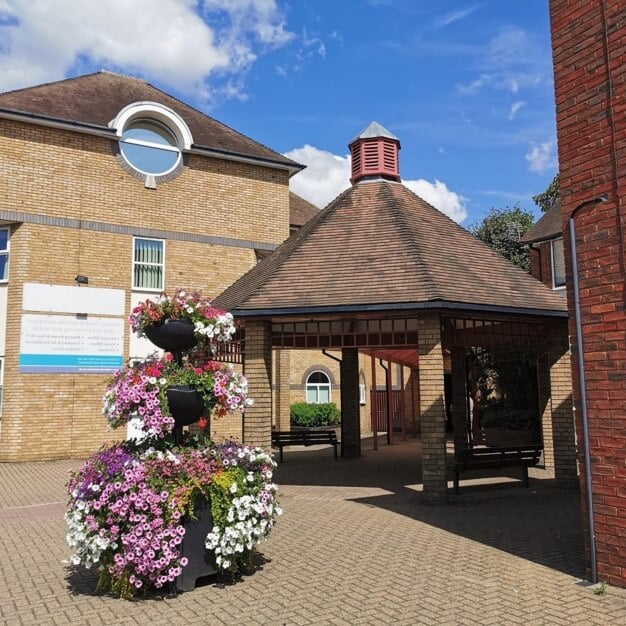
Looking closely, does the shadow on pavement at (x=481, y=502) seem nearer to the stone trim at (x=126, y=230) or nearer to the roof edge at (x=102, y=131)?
the stone trim at (x=126, y=230)

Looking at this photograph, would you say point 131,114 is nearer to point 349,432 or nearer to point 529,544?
point 349,432

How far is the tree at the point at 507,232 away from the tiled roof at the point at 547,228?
7200mm

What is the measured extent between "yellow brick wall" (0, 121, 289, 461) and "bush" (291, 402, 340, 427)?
16.7ft

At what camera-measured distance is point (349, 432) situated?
16.9m

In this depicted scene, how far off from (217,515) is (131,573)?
0.90 metres

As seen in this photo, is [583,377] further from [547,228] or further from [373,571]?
[547,228]

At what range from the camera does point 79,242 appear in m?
17.3

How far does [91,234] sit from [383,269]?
10090 mm

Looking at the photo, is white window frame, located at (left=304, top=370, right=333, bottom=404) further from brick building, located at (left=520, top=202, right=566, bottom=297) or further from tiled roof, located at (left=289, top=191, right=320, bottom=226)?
brick building, located at (left=520, top=202, right=566, bottom=297)

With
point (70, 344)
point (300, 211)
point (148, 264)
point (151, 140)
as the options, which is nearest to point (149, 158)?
point (151, 140)

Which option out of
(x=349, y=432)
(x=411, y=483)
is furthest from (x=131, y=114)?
(x=411, y=483)

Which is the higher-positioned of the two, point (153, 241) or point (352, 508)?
point (153, 241)

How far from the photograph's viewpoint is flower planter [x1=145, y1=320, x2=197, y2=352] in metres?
6.31

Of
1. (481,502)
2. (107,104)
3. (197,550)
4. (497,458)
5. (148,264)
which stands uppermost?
(107,104)
